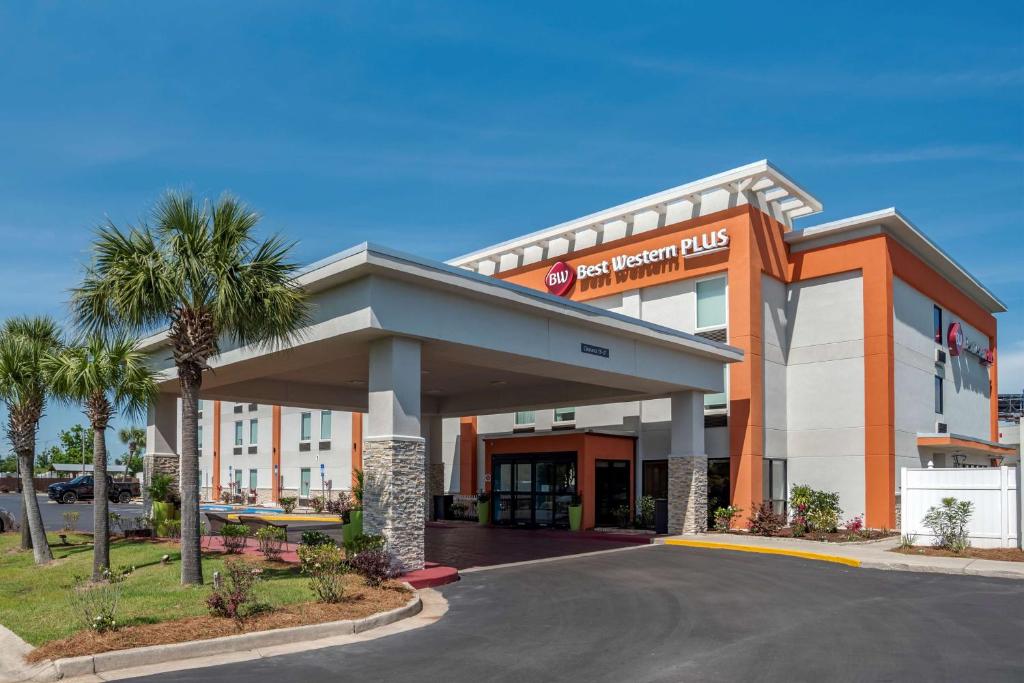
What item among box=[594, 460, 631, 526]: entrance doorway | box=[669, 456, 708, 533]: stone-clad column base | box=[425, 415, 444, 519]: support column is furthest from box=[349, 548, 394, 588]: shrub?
box=[425, 415, 444, 519]: support column

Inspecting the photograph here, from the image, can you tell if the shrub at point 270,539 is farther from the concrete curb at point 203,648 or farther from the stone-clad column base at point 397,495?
the concrete curb at point 203,648

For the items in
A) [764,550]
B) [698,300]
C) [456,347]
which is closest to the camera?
[456,347]

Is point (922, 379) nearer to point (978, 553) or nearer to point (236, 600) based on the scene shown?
point (978, 553)

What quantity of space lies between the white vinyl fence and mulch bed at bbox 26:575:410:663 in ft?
49.9

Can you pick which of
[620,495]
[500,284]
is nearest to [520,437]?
[620,495]

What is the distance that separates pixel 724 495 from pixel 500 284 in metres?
14.2

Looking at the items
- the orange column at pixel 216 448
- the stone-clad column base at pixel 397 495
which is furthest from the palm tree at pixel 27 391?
the orange column at pixel 216 448

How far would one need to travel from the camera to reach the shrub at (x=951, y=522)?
71.8ft

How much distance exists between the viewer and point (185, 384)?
50.4ft

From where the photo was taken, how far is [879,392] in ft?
92.9

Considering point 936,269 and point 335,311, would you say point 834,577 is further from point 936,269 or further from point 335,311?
point 936,269

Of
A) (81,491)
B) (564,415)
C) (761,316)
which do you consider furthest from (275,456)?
(761,316)

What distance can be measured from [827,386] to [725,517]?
20.2 ft

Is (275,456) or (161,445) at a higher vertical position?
(161,445)
